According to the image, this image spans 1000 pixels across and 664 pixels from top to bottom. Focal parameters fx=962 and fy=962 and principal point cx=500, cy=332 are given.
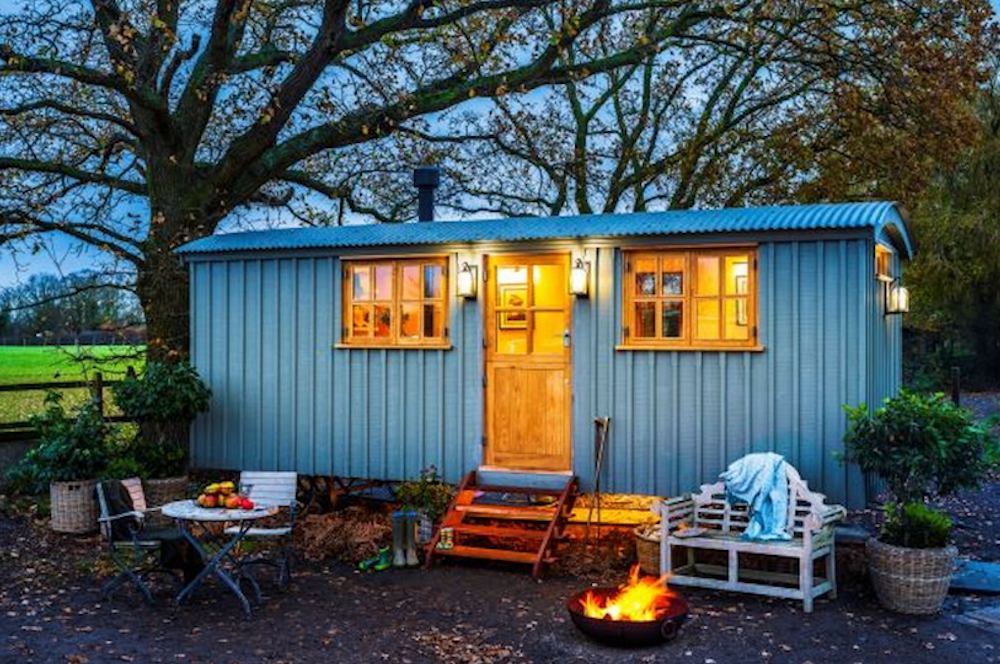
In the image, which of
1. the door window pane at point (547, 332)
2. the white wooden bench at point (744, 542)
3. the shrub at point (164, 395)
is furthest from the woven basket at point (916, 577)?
the shrub at point (164, 395)

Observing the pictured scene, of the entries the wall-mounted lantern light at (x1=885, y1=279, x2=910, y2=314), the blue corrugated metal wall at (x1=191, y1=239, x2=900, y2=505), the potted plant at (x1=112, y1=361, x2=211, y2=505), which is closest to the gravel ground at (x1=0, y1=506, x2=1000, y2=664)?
the blue corrugated metal wall at (x1=191, y1=239, x2=900, y2=505)

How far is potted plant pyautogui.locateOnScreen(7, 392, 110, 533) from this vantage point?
8.99 meters

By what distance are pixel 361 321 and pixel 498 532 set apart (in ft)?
8.24

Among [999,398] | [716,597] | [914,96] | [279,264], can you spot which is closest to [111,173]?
[279,264]

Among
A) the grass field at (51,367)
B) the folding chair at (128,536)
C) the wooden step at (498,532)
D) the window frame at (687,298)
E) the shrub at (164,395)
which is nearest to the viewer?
the folding chair at (128,536)

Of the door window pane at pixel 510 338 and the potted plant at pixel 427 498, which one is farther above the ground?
the door window pane at pixel 510 338

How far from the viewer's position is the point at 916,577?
6.40 m

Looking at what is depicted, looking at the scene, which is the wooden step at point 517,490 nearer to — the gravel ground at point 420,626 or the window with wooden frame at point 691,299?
the gravel ground at point 420,626

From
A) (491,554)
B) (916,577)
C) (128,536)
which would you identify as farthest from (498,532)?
(916,577)

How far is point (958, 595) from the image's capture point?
698cm

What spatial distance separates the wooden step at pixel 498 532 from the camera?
7.84m

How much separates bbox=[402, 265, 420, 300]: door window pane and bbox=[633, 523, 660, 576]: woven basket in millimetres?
2990

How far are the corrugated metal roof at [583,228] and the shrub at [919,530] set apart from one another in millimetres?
2075

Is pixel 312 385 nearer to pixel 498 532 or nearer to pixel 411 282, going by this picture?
pixel 411 282
